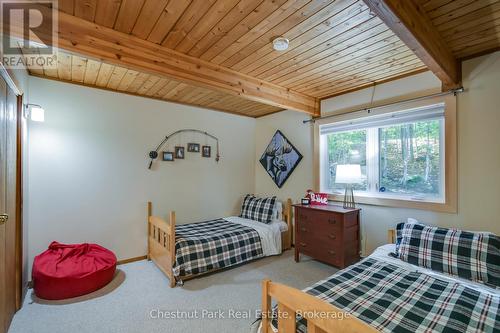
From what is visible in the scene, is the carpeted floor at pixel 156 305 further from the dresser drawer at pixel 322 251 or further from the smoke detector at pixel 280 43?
the smoke detector at pixel 280 43

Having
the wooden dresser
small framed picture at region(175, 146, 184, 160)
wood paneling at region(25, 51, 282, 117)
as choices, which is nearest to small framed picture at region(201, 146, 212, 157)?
small framed picture at region(175, 146, 184, 160)

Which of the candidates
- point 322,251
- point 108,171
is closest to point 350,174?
point 322,251

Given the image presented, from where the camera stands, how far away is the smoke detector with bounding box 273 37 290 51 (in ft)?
6.48

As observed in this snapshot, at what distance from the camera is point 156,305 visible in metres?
2.28

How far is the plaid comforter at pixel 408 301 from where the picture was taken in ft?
4.13

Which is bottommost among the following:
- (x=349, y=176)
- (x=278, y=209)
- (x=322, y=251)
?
(x=322, y=251)

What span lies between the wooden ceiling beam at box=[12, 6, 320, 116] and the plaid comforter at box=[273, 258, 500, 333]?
2.10m

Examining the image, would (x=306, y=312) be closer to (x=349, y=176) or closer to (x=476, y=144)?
(x=349, y=176)

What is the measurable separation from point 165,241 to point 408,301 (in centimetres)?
247

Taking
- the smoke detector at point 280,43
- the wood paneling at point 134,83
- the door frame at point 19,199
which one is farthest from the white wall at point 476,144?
the door frame at point 19,199

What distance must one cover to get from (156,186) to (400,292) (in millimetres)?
3155

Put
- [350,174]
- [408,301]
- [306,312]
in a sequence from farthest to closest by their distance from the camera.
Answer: [350,174] → [408,301] → [306,312]

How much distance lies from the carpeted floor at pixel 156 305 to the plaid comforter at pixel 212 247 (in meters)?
0.16
